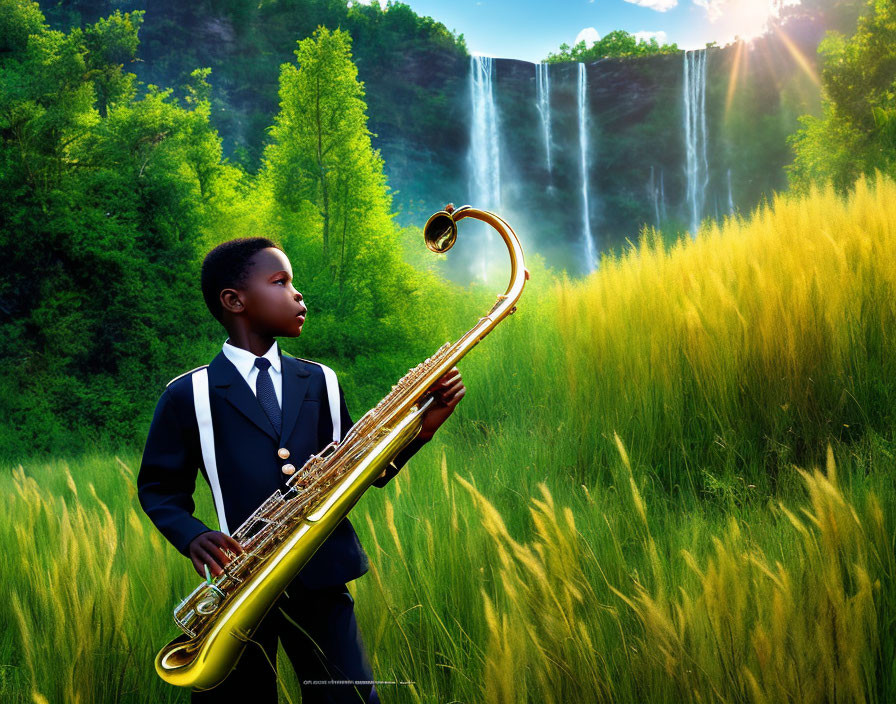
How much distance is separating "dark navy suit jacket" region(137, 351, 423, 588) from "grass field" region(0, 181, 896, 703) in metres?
0.23

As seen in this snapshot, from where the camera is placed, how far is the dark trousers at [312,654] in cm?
147

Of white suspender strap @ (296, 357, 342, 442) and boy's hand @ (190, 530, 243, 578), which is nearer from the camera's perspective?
boy's hand @ (190, 530, 243, 578)

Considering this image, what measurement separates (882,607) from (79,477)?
20.9 feet

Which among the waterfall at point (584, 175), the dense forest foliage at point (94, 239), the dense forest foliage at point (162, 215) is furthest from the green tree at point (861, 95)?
the waterfall at point (584, 175)

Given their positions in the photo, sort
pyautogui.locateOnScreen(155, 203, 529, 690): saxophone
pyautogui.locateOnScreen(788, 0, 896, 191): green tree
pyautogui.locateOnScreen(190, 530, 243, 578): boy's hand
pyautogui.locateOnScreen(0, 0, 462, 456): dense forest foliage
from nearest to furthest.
Answer: pyautogui.locateOnScreen(155, 203, 529, 690): saxophone, pyautogui.locateOnScreen(190, 530, 243, 578): boy's hand, pyautogui.locateOnScreen(0, 0, 462, 456): dense forest foliage, pyautogui.locateOnScreen(788, 0, 896, 191): green tree

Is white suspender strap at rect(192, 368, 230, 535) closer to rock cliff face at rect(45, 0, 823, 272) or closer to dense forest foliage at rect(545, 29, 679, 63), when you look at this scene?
rock cliff face at rect(45, 0, 823, 272)

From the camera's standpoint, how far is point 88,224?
11.0 meters

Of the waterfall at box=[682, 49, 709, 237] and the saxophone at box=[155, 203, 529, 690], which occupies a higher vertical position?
the waterfall at box=[682, 49, 709, 237]

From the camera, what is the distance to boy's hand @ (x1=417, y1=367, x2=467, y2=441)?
Result: 1574 millimetres

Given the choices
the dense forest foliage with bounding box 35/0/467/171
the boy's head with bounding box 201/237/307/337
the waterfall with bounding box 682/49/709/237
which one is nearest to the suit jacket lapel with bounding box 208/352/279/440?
the boy's head with bounding box 201/237/307/337

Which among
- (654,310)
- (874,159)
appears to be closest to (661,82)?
(874,159)

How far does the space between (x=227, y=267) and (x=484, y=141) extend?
37137 millimetres

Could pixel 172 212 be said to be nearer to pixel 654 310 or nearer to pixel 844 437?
pixel 654 310

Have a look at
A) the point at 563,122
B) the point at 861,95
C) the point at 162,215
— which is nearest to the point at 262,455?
the point at 162,215
